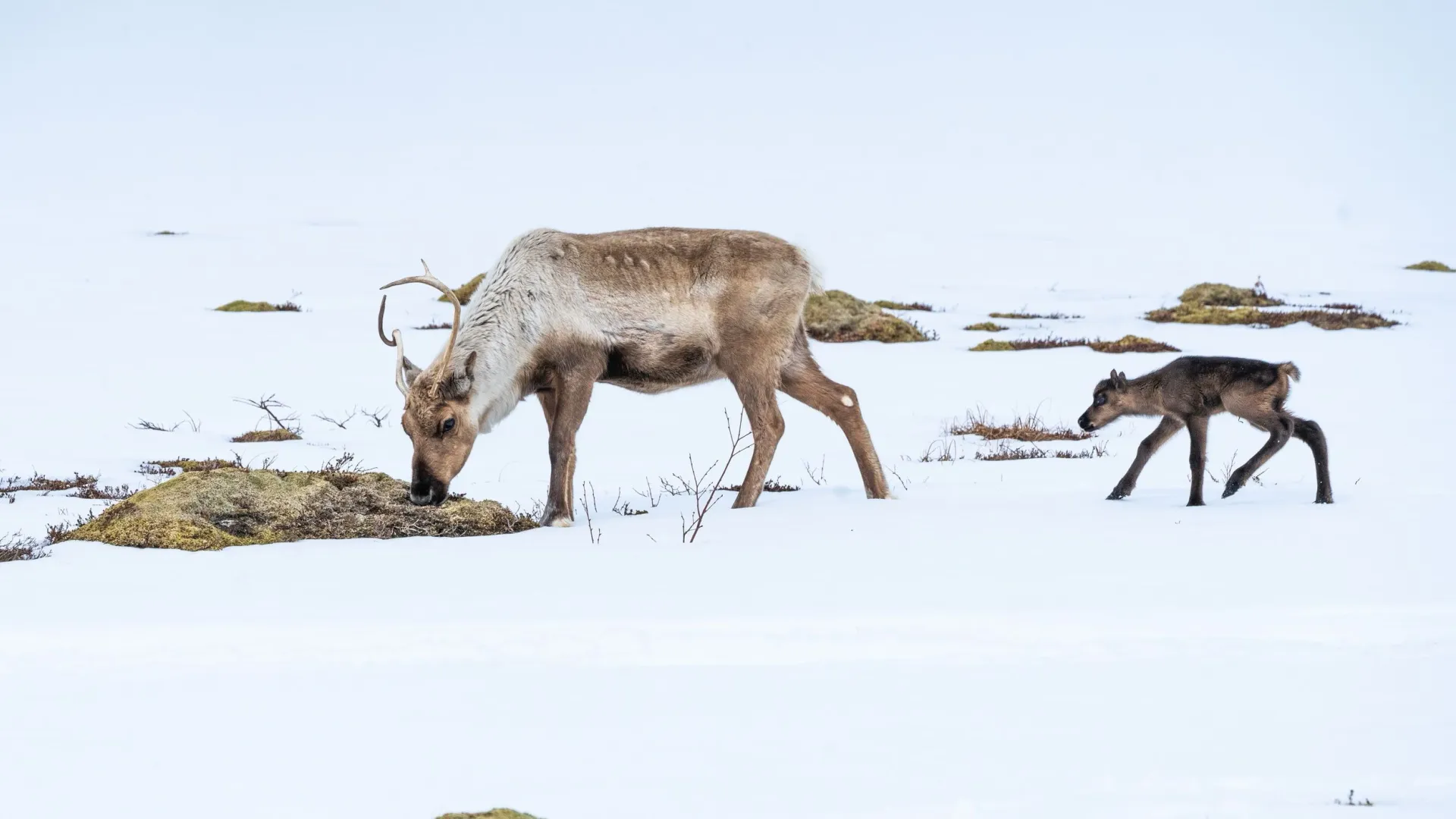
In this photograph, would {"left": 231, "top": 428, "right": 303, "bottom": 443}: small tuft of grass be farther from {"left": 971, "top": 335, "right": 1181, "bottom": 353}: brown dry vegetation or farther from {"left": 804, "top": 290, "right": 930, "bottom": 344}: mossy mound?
{"left": 971, "top": 335, "right": 1181, "bottom": 353}: brown dry vegetation

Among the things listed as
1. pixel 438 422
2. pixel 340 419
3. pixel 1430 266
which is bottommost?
pixel 340 419

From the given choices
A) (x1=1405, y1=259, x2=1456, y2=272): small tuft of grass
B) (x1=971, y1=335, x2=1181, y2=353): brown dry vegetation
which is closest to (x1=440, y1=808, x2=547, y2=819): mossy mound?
(x1=971, y1=335, x2=1181, y2=353): brown dry vegetation

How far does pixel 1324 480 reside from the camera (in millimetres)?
8891

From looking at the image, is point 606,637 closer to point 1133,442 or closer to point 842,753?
point 842,753

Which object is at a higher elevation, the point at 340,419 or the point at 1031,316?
the point at 1031,316

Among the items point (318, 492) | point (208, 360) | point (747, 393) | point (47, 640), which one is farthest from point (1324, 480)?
point (208, 360)

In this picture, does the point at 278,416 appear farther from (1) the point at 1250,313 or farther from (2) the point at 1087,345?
(1) the point at 1250,313

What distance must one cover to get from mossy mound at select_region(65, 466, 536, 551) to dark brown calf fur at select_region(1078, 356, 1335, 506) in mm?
4301

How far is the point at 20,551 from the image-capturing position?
7.49m

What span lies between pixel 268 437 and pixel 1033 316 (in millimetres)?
16357

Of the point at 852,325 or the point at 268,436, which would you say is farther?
the point at 852,325

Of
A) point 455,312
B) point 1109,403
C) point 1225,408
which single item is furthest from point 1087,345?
point 455,312

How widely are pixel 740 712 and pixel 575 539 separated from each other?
10.7 feet

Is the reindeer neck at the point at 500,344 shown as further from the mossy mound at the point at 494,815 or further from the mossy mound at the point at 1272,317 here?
the mossy mound at the point at 1272,317
